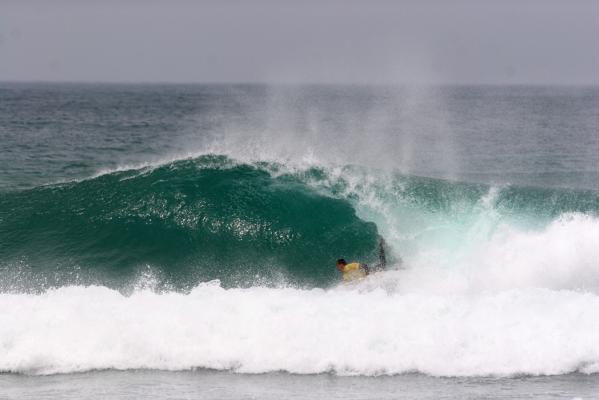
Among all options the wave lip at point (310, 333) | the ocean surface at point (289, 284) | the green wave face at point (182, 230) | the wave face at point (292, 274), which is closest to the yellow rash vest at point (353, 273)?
the wave face at point (292, 274)

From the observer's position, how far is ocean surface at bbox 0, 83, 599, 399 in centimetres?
1180

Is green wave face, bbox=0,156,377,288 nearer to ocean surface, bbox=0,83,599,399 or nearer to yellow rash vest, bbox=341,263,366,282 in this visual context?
ocean surface, bbox=0,83,599,399

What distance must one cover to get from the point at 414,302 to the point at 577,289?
12.0 ft

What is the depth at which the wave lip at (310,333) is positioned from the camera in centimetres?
1202

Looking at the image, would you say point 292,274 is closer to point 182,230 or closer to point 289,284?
point 289,284

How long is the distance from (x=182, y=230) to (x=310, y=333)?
21.5 feet

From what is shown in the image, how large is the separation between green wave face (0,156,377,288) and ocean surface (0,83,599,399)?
0.05 m

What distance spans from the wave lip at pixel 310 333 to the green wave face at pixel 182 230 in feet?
9.72

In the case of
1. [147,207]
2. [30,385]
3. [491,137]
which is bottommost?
[30,385]

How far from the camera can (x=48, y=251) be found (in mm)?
17672

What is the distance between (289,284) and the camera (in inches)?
642

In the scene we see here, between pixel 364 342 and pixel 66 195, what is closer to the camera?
pixel 364 342

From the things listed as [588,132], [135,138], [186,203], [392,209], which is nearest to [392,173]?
[392,209]

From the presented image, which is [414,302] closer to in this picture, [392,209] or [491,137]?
[392,209]
